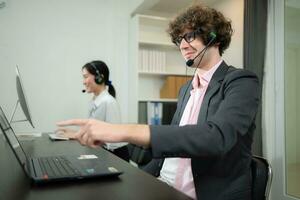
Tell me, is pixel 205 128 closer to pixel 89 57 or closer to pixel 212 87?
pixel 212 87

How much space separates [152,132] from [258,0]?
2.37 meters

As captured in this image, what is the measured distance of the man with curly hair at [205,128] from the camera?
27.1 inches

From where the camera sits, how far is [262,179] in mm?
1044

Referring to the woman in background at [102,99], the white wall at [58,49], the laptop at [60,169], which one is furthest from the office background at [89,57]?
the laptop at [60,169]

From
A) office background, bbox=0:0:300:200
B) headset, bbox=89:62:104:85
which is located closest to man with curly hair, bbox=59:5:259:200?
headset, bbox=89:62:104:85

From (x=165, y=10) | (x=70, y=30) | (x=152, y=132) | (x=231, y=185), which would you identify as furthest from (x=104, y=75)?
(x=152, y=132)

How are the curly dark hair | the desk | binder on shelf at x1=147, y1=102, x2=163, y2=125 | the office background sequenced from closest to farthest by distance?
the desk → the curly dark hair → the office background → binder on shelf at x1=147, y1=102, x2=163, y2=125

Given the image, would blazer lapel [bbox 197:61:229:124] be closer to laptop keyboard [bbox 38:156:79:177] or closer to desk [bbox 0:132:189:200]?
desk [bbox 0:132:189:200]

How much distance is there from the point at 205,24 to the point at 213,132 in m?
0.60

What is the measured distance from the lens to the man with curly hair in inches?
27.1

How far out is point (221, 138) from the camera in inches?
29.4

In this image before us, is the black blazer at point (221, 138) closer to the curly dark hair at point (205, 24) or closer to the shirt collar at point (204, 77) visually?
the shirt collar at point (204, 77)

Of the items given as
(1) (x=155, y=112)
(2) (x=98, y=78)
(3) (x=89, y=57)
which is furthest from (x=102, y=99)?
(3) (x=89, y=57)

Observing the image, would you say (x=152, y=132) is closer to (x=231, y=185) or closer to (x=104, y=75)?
(x=231, y=185)
